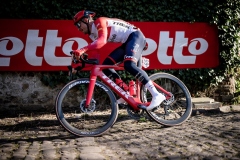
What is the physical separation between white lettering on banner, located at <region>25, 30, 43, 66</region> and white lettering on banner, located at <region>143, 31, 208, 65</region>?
8.73 ft

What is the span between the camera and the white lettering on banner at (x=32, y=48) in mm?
6469

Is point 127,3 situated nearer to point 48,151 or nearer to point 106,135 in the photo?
point 106,135

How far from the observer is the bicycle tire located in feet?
14.3

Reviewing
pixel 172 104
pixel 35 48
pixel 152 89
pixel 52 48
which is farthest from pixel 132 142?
pixel 35 48

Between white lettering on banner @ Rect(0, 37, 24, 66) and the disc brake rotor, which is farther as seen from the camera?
white lettering on banner @ Rect(0, 37, 24, 66)

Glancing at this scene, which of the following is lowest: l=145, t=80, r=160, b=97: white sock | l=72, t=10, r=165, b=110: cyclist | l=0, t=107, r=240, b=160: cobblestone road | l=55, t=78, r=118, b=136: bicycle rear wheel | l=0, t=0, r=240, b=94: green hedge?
l=0, t=107, r=240, b=160: cobblestone road

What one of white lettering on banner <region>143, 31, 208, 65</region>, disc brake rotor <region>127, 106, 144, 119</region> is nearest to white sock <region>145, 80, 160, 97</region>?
disc brake rotor <region>127, 106, 144, 119</region>

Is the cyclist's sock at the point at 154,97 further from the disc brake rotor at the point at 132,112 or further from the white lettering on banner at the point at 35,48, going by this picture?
the white lettering on banner at the point at 35,48

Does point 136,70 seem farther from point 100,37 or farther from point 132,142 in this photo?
point 132,142

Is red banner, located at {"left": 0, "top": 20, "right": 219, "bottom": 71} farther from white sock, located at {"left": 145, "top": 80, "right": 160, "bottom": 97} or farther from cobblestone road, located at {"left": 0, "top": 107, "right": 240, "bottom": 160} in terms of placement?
white sock, located at {"left": 145, "top": 80, "right": 160, "bottom": 97}

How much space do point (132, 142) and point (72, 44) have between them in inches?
151

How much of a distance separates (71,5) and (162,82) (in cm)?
324

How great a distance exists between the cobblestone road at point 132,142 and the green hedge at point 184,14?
2242 millimetres

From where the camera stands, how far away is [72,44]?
21.8ft
